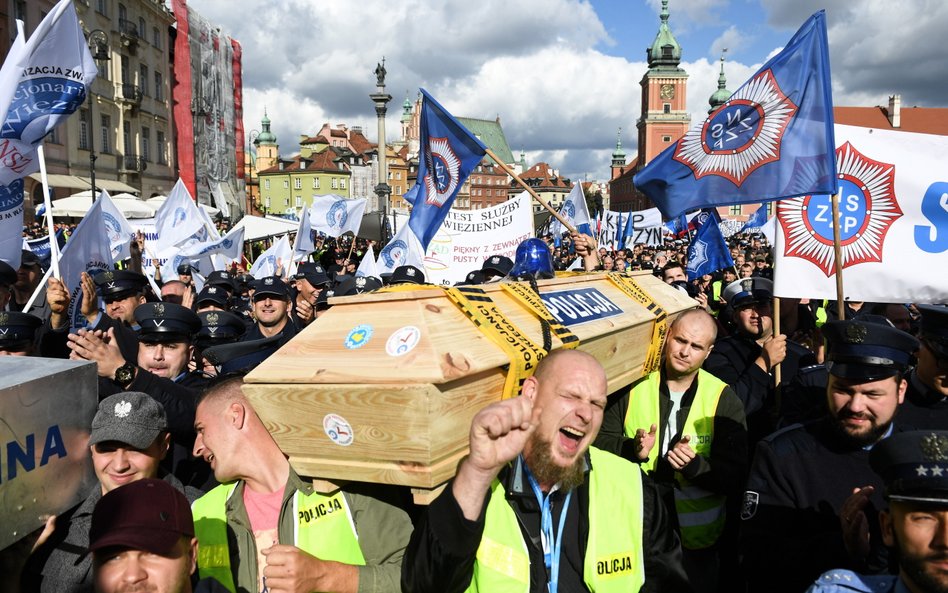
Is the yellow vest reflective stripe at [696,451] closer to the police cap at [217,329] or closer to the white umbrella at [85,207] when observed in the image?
the police cap at [217,329]

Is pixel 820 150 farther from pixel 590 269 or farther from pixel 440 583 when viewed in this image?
pixel 440 583

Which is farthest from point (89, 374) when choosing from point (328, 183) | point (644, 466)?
point (328, 183)

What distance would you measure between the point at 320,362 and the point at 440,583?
0.80m

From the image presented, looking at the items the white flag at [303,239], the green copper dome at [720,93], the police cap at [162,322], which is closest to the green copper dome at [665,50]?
the green copper dome at [720,93]

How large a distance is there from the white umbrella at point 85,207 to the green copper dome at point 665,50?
328 feet

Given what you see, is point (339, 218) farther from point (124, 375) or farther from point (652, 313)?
point (124, 375)

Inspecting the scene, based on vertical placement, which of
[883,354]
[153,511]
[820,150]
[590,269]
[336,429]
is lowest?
[153,511]

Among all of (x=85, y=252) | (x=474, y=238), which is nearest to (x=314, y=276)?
(x=85, y=252)

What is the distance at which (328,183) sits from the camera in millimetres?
102500

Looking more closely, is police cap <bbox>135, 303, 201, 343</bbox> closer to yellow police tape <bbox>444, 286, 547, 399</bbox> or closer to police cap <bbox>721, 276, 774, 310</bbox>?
yellow police tape <bbox>444, 286, 547, 399</bbox>

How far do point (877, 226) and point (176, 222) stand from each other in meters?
9.55

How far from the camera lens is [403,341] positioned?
218 centimetres

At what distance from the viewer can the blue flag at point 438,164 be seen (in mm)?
6555

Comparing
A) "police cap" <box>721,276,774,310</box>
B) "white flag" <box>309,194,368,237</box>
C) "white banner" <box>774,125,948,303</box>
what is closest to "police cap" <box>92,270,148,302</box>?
"police cap" <box>721,276,774,310</box>
